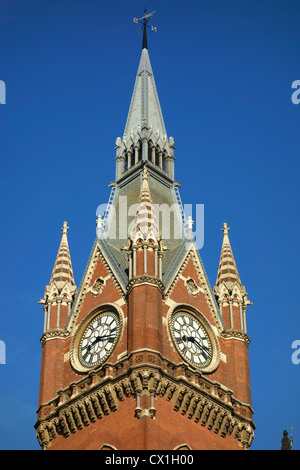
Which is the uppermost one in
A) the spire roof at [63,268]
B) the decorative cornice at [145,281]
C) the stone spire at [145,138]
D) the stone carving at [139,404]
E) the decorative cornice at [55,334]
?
the stone spire at [145,138]

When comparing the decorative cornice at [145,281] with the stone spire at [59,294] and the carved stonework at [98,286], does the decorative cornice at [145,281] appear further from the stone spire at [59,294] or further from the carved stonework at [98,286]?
the stone spire at [59,294]

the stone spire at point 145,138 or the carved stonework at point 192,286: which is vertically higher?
the stone spire at point 145,138

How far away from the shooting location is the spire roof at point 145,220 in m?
61.6

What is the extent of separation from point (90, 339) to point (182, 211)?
9659 mm

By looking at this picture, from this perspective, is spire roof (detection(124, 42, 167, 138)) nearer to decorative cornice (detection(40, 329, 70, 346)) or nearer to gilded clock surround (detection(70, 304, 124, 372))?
gilded clock surround (detection(70, 304, 124, 372))

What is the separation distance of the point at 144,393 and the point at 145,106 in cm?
2106

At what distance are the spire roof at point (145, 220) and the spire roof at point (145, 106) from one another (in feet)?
24.3

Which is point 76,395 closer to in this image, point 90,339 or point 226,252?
point 90,339

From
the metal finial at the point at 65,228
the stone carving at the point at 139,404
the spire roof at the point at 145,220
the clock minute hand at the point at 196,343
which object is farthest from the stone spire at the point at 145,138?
the stone carving at the point at 139,404

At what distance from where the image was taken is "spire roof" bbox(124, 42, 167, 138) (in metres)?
71.8

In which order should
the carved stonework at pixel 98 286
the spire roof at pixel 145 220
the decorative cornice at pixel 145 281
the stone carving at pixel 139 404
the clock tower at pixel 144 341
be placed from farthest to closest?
1. the carved stonework at pixel 98 286
2. the spire roof at pixel 145 220
3. the decorative cornice at pixel 145 281
4. the clock tower at pixel 144 341
5. the stone carving at pixel 139 404

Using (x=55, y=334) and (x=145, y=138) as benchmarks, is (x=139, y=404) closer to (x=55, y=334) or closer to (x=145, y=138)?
(x=55, y=334)
